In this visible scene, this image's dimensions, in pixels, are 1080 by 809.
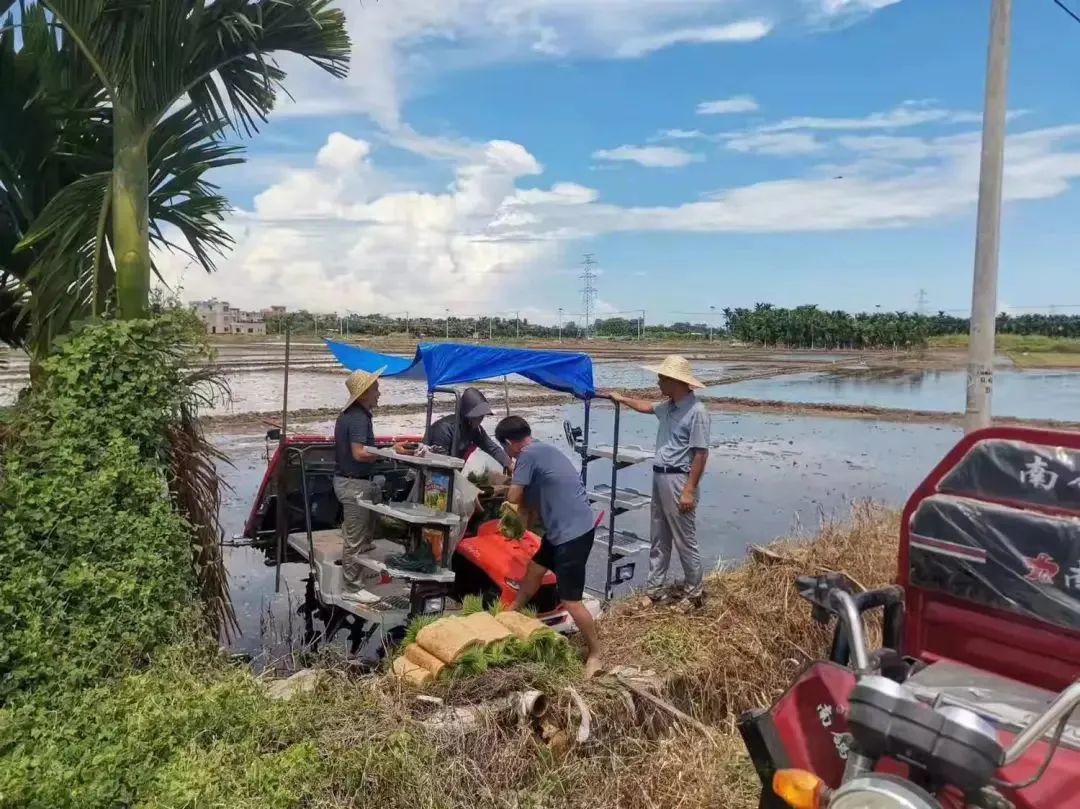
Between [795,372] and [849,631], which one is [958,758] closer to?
[849,631]

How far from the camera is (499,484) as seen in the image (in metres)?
7.50

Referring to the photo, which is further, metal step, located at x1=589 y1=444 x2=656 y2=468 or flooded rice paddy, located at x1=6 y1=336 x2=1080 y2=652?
flooded rice paddy, located at x1=6 y1=336 x2=1080 y2=652

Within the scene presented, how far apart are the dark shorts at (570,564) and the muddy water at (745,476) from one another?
253 centimetres

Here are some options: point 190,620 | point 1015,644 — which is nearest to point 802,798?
point 1015,644

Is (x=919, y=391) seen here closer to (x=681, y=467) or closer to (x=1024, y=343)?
(x=681, y=467)

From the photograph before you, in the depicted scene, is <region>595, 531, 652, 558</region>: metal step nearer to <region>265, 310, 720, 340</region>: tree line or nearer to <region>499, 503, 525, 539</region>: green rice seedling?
<region>499, 503, 525, 539</region>: green rice seedling

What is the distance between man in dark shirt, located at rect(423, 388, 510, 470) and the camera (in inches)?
297

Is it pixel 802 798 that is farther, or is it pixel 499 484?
pixel 499 484

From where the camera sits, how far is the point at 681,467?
21.1ft

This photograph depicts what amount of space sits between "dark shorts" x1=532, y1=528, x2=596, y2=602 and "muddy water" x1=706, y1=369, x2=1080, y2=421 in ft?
67.6

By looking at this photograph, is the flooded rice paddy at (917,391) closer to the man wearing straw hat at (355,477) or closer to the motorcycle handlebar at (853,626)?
the man wearing straw hat at (355,477)

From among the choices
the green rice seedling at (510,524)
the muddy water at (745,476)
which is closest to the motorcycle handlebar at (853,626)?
the green rice seedling at (510,524)

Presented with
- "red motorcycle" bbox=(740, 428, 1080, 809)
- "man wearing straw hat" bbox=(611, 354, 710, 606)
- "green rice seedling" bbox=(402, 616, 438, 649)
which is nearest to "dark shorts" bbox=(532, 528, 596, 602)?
"green rice seedling" bbox=(402, 616, 438, 649)

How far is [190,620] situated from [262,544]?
3353 mm
